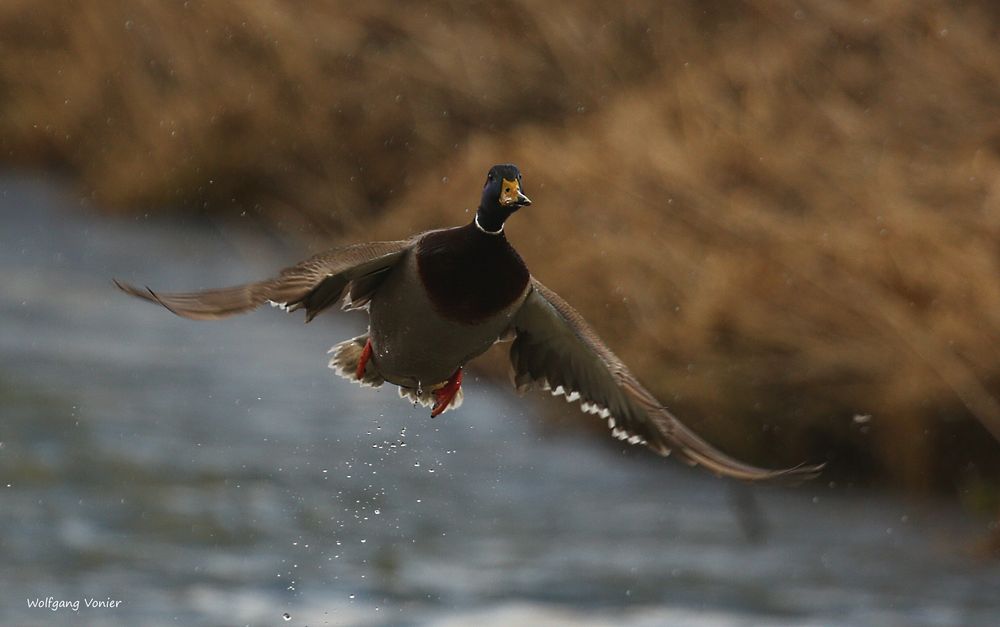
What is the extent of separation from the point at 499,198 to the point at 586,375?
2.89 ft

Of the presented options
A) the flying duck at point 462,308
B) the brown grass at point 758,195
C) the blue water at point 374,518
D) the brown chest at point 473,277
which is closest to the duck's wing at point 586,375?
the flying duck at point 462,308

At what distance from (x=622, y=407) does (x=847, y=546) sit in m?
3.59

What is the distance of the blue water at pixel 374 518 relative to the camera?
741cm

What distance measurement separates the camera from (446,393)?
5.07 meters

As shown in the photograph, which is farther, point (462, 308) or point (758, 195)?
point (758, 195)

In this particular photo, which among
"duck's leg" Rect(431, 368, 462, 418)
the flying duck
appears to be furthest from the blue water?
the flying duck

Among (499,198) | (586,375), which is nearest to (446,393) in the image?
(586,375)

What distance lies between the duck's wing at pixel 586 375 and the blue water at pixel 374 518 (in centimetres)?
248

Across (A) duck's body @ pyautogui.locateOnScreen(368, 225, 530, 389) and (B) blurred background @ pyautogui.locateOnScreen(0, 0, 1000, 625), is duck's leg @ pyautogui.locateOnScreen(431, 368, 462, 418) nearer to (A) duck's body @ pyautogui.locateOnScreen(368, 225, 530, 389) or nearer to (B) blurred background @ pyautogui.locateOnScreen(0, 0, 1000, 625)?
(A) duck's body @ pyautogui.locateOnScreen(368, 225, 530, 389)

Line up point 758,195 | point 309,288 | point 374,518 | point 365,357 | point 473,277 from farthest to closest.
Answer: point 374,518, point 758,195, point 365,357, point 473,277, point 309,288

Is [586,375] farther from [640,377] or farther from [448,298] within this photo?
[640,377]

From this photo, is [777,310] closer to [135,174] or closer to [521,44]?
[521,44]

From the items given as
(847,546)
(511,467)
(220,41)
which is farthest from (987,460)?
(220,41)

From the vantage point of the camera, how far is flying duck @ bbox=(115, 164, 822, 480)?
4.27 metres
